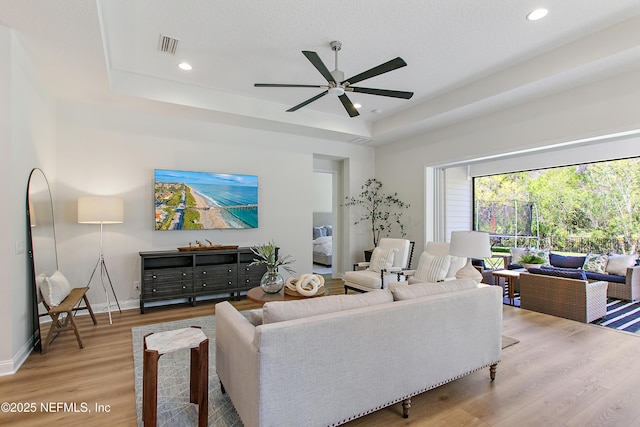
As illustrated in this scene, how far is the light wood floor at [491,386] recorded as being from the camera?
6.84 ft

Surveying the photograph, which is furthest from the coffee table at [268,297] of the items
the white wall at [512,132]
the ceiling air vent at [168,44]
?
the white wall at [512,132]

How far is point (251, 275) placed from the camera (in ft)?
16.8

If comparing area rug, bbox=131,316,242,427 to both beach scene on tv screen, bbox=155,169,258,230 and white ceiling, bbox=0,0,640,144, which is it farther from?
white ceiling, bbox=0,0,640,144

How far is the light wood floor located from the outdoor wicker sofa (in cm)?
42

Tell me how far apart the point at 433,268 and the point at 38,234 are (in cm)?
471

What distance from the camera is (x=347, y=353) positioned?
70.9 inches

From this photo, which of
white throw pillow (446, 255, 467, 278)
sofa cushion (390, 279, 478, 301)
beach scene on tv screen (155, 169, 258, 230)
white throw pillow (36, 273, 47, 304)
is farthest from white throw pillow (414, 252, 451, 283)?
white throw pillow (36, 273, 47, 304)

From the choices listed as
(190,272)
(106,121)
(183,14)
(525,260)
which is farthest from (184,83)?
(525,260)

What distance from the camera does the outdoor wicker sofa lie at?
13.0 feet

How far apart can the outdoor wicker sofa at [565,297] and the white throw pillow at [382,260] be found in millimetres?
1857

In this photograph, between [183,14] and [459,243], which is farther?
[459,243]

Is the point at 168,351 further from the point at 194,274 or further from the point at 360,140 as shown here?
the point at 360,140

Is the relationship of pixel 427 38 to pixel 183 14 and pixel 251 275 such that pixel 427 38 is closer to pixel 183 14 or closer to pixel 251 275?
pixel 183 14

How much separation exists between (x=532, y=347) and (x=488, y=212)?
4864mm
